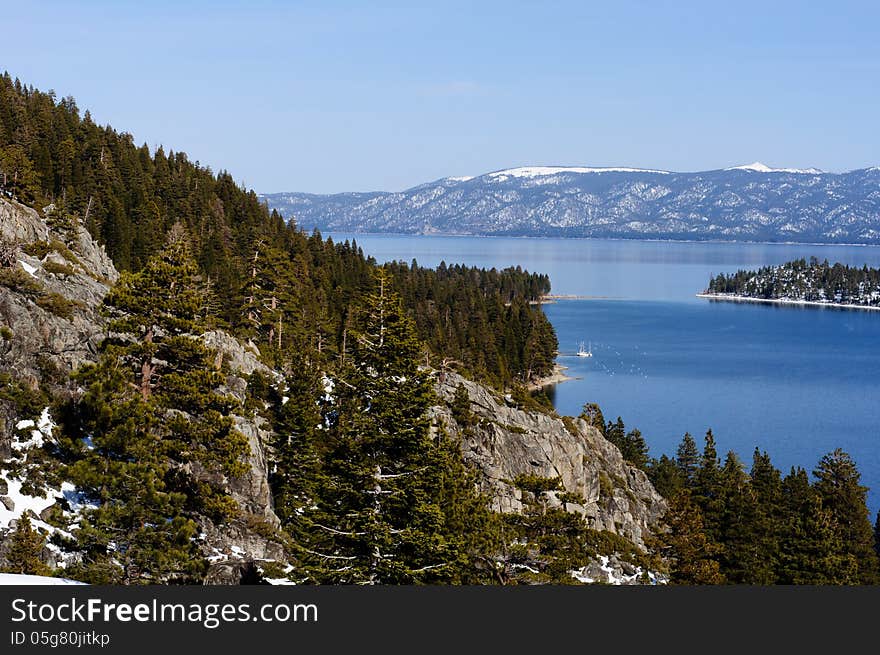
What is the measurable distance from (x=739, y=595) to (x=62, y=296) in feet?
100

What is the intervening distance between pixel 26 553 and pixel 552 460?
4669 cm

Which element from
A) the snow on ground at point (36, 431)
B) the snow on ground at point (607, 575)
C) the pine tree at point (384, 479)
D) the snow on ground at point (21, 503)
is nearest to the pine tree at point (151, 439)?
the snow on ground at point (36, 431)

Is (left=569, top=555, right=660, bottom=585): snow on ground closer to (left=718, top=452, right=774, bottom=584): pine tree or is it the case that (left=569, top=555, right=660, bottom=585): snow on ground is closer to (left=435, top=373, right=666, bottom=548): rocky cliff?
(left=435, top=373, right=666, bottom=548): rocky cliff

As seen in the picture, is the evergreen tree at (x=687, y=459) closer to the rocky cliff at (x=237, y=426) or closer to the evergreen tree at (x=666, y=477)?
the evergreen tree at (x=666, y=477)

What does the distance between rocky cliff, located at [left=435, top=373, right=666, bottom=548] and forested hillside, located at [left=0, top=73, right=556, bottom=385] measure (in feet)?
32.1

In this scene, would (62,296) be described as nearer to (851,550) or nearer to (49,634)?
(49,634)

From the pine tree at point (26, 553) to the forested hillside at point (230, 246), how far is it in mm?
37656

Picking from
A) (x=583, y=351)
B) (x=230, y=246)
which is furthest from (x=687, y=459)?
(x=583, y=351)

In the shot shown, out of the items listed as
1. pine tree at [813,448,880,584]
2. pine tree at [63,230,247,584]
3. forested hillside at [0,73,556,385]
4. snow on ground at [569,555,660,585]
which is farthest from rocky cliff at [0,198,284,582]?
pine tree at [813,448,880,584]

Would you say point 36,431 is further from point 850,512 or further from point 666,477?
point 666,477

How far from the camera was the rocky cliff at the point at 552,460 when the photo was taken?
56031 mm

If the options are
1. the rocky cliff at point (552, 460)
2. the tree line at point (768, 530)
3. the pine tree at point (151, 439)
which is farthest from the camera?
the rocky cliff at point (552, 460)

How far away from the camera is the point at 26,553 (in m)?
19.6

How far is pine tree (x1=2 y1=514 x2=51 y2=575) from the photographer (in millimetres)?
19078
